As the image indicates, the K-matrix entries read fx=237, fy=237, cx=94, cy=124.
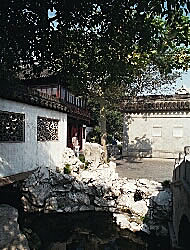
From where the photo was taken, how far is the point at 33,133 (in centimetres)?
1034

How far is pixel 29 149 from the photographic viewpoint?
10.0 metres

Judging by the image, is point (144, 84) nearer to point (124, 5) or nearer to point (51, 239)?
point (51, 239)

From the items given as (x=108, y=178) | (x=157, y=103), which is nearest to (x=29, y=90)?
(x=108, y=178)

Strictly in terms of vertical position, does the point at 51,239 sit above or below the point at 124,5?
below

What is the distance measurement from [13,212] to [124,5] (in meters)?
6.72

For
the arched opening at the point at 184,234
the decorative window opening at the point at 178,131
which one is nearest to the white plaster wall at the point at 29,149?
the arched opening at the point at 184,234

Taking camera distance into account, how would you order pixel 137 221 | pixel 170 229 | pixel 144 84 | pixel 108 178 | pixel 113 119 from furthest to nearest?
pixel 113 119 → pixel 144 84 → pixel 108 178 → pixel 137 221 → pixel 170 229

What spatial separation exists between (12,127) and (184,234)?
6.93 m

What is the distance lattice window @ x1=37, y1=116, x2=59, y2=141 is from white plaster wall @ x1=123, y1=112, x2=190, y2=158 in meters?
9.36

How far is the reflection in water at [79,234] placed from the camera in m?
8.15

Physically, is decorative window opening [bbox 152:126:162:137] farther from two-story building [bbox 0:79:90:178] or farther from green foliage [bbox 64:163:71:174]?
green foliage [bbox 64:163:71:174]

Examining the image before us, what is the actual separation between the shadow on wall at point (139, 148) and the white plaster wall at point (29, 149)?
8805 mm

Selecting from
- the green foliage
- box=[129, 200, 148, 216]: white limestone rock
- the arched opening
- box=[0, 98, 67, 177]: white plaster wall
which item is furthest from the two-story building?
the arched opening

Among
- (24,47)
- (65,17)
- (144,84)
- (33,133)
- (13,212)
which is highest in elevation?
(144,84)
